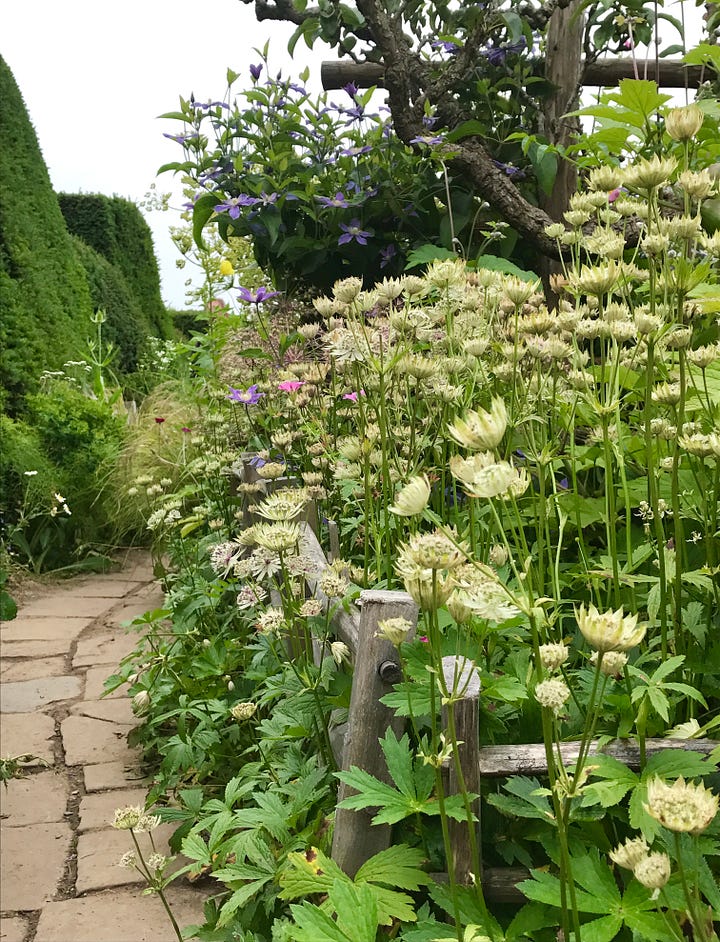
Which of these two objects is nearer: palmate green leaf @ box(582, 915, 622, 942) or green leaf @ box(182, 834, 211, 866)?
palmate green leaf @ box(582, 915, 622, 942)

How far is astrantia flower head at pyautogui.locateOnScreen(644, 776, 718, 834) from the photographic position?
646 millimetres

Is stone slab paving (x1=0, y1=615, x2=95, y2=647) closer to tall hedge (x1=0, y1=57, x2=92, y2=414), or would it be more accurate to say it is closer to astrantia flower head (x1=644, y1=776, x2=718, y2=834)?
tall hedge (x1=0, y1=57, x2=92, y2=414)

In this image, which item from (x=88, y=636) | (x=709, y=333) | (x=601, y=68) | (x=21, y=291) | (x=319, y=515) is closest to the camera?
(x=709, y=333)

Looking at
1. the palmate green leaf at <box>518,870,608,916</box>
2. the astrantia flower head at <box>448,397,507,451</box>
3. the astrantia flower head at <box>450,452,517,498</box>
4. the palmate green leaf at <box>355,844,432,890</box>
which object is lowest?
the palmate green leaf at <box>355,844,432,890</box>

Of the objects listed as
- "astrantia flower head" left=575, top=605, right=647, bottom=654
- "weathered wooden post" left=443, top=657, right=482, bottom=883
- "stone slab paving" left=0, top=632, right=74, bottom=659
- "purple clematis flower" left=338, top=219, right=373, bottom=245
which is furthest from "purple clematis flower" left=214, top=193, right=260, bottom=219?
"astrantia flower head" left=575, top=605, right=647, bottom=654

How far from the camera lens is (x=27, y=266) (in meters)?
6.30

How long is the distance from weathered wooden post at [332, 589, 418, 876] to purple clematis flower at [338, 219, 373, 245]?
Answer: 2.67m

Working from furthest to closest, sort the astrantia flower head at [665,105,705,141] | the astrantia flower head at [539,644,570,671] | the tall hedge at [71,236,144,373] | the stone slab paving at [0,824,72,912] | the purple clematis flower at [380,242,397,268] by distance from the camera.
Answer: the tall hedge at [71,236,144,373] → the purple clematis flower at [380,242,397,268] → the stone slab paving at [0,824,72,912] → the astrantia flower head at [665,105,705,141] → the astrantia flower head at [539,644,570,671]

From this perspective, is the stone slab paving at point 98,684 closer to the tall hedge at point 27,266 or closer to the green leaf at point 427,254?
the green leaf at point 427,254

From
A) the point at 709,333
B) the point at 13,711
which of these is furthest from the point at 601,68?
the point at 13,711

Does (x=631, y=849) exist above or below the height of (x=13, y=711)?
above

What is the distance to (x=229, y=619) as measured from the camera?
2803mm

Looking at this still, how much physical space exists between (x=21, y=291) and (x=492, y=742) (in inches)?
229

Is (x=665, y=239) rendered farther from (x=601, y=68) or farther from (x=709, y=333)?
(x=601, y=68)
